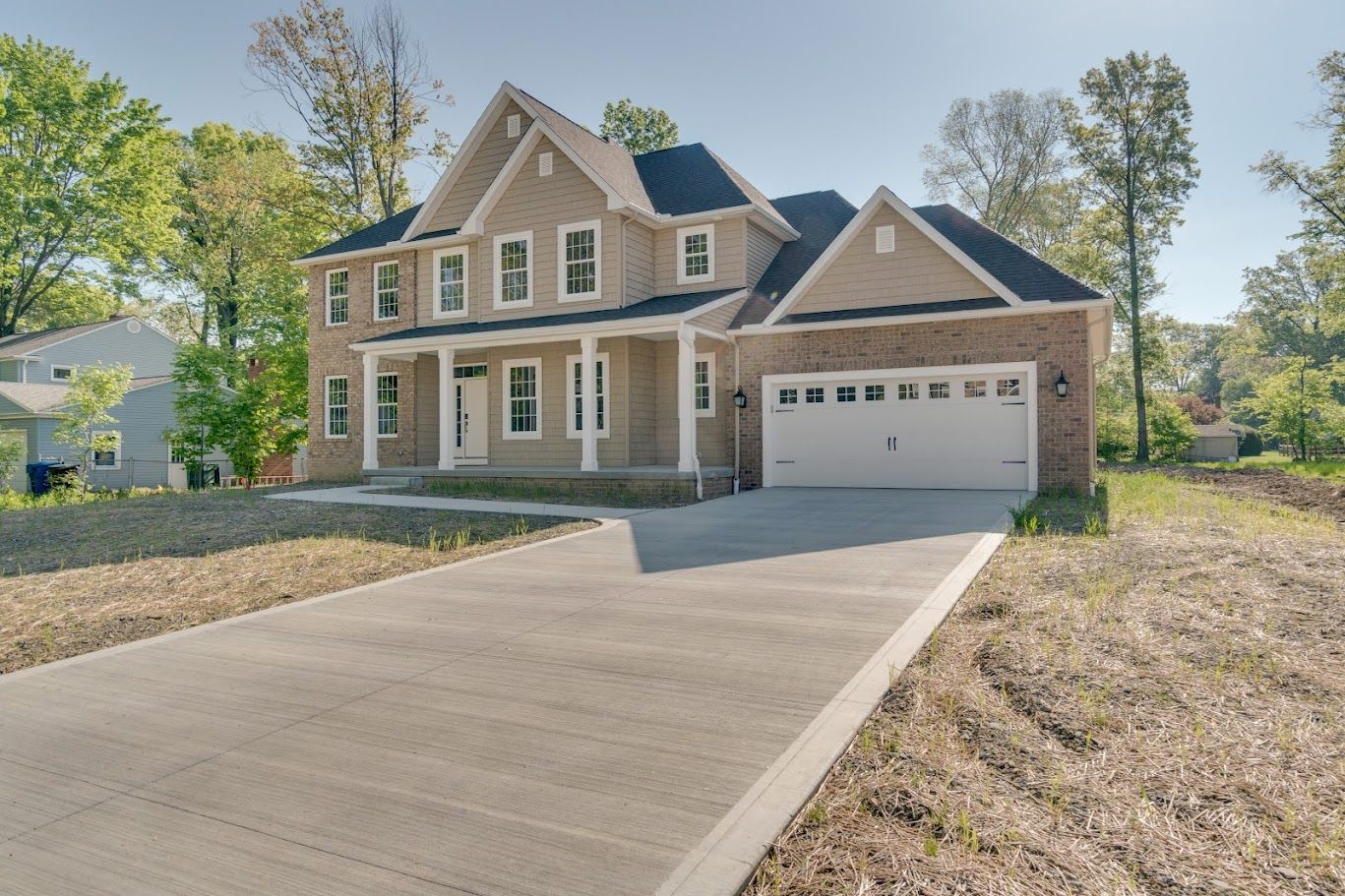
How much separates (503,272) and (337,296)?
20.1ft

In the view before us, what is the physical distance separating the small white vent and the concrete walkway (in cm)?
728

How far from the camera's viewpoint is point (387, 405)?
20.4 metres

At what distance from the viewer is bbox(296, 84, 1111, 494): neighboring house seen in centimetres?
1445

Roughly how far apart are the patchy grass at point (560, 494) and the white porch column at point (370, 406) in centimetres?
272

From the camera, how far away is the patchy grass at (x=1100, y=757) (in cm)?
252

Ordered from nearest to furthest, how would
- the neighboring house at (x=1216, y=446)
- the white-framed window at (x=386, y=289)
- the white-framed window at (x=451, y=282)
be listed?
1. the white-framed window at (x=451, y=282)
2. the white-framed window at (x=386, y=289)
3. the neighboring house at (x=1216, y=446)

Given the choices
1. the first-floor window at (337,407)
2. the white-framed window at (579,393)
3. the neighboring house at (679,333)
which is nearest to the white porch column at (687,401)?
the neighboring house at (679,333)

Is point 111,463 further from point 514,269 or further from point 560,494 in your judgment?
point 560,494

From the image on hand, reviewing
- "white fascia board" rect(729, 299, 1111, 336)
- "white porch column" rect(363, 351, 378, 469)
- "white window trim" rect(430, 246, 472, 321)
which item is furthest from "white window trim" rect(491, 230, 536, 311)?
"white fascia board" rect(729, 299, 1111, 336)

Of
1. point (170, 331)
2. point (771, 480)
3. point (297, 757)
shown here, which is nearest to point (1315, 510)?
point (771, 480)

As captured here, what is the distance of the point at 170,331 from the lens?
155 feet

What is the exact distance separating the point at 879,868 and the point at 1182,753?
1727 millimetres

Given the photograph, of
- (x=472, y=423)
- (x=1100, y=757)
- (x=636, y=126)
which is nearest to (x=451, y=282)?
(x=472, y=423)

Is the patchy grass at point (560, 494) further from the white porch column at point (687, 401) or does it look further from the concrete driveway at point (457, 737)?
the concrete driveway at point (457, 737)
